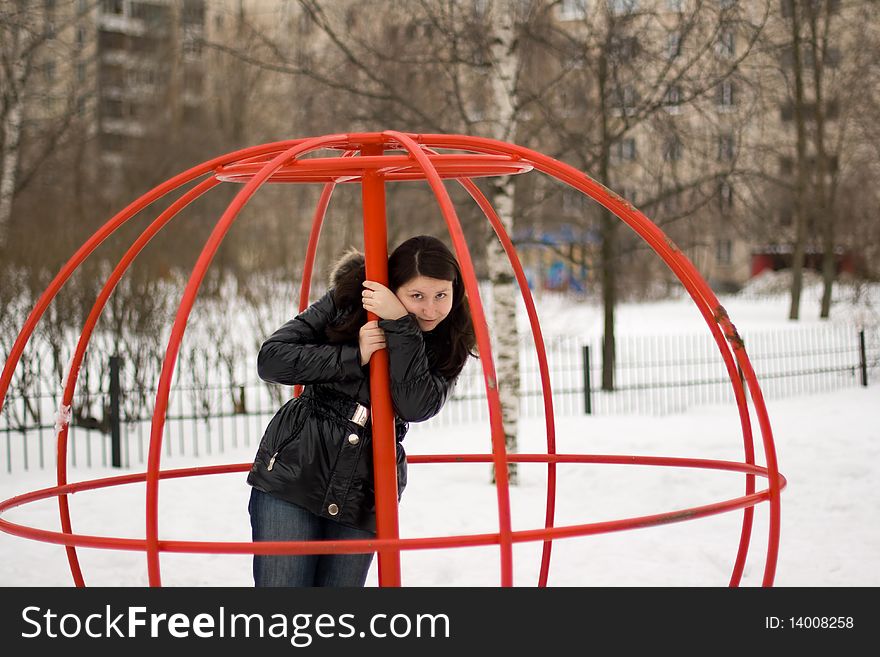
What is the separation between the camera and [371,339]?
2.88 metres

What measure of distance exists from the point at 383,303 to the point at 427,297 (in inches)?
6.2

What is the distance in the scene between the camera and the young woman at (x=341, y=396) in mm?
2873

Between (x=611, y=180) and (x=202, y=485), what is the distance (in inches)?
316

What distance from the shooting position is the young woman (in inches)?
113

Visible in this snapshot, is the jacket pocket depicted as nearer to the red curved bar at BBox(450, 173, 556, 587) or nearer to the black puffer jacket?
the black puffer jacket

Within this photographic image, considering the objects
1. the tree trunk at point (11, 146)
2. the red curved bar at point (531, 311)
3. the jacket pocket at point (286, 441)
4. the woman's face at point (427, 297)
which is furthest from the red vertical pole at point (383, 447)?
the tree trunk at point (11, 146)

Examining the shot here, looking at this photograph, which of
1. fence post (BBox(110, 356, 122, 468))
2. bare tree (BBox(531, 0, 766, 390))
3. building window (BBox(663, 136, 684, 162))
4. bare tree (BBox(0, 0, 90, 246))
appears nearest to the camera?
bare tree (BBox(531, 0, 766, 390))

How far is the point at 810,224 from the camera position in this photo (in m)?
25.9

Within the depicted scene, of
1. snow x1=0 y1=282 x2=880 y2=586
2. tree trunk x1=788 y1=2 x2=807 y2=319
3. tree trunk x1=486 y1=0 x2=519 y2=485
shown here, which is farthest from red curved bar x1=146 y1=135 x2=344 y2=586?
tree trunk x1=788 y1=2 x2=807 y2=319

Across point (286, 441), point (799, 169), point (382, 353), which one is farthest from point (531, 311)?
point (799, 169)

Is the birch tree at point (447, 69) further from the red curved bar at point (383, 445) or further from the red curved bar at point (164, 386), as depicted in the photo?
the red curved bar at point (164, 386)

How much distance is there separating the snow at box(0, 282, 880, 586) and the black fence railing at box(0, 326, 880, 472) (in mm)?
566

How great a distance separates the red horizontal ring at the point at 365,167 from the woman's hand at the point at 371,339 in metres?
0.48
